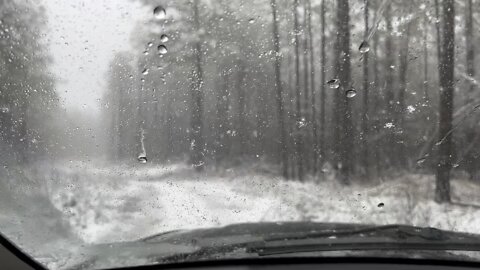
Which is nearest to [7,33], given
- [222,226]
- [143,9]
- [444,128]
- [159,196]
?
[143,9]

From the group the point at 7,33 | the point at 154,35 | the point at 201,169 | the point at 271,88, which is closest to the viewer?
the point at 7,33

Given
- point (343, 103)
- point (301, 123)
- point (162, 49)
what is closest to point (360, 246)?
point (301, 123)

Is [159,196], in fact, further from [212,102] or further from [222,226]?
[212,102]

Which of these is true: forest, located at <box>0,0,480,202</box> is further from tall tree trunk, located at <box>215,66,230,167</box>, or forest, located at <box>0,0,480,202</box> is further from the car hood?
the car hood

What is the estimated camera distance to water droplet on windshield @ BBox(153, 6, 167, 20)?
388 cm

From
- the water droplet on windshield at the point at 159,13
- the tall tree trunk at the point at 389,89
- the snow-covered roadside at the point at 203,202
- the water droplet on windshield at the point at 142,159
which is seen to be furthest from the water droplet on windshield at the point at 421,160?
the water droplet on windshield at the point at 159,13

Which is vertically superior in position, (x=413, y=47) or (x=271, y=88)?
(x=413, y=47)

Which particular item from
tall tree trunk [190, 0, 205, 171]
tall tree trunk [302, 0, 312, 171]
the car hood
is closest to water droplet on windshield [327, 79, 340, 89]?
tall tree trunk [302, 0, 312, 171]

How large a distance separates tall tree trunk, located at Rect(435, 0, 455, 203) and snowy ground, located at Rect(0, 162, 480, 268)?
15.9 inches

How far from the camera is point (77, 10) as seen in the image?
3660mm

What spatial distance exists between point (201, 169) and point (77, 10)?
180 cm

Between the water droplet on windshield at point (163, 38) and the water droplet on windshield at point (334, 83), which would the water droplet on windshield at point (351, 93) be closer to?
the water droplet on windshield at point (334, 83)

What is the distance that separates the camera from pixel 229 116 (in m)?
4.44

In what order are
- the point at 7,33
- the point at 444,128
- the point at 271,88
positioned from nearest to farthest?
the point at 7,33, the point at 271,88, the point at 444,128
